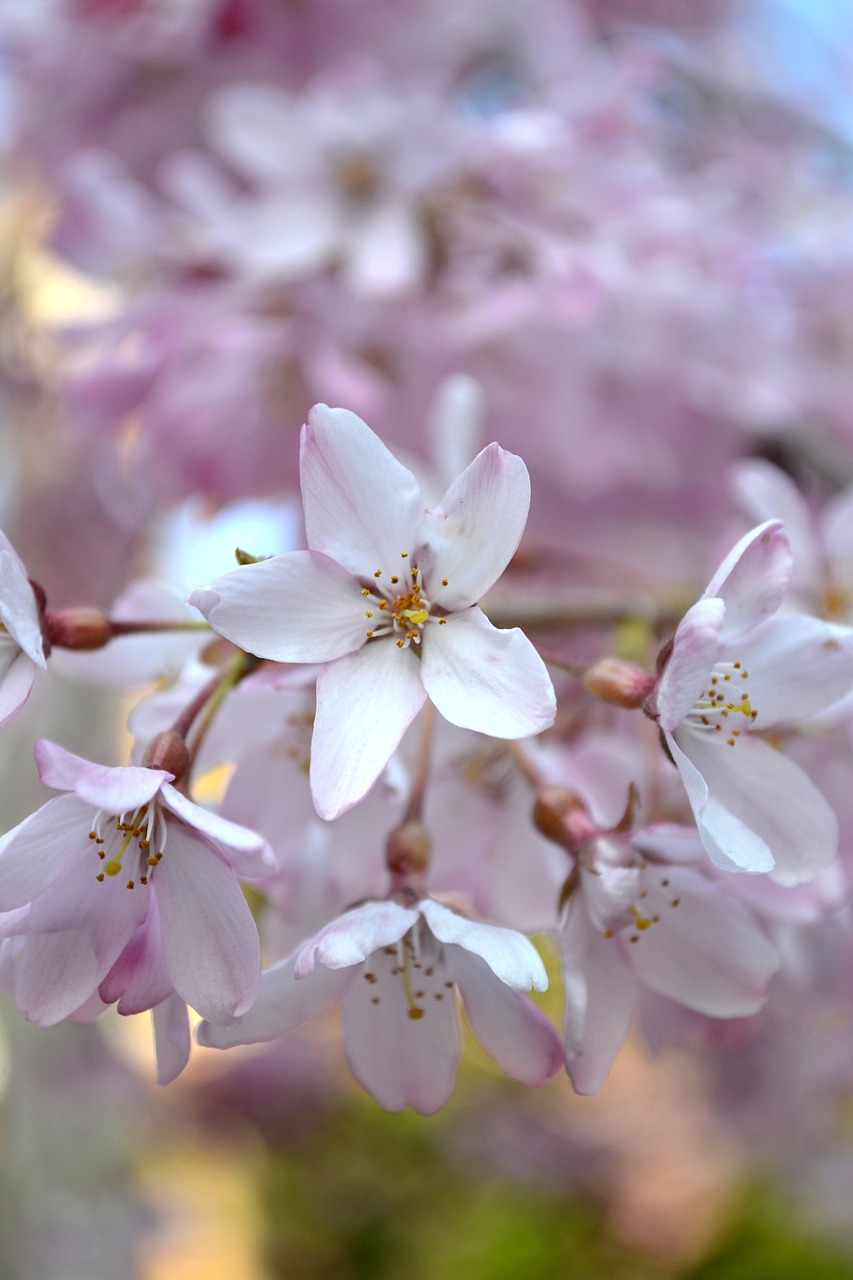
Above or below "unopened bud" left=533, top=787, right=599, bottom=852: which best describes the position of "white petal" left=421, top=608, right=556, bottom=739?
above

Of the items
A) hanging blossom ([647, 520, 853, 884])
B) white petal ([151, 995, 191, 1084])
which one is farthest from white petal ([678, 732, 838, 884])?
white petal ([151, 995, 191, 1084])

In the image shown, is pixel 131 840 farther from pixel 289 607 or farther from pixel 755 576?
pixel 755 576

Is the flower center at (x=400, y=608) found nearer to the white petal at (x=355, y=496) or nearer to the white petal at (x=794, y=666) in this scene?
the white petal at (x=355, y=496)

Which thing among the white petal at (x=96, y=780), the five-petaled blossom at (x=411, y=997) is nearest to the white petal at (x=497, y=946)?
the five-petaled blossom at (x=411, y=997)

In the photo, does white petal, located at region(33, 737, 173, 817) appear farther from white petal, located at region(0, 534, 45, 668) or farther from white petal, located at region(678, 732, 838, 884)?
white petal, located at region(678, 732, 838, 884)

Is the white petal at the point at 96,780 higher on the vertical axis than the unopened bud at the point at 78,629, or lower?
higher

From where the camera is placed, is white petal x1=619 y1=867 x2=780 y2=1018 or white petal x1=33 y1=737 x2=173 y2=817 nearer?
white petal x1=33 y1=737 x2=173 y2=817

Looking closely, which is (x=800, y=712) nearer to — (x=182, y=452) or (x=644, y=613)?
(x=644, y=613)
